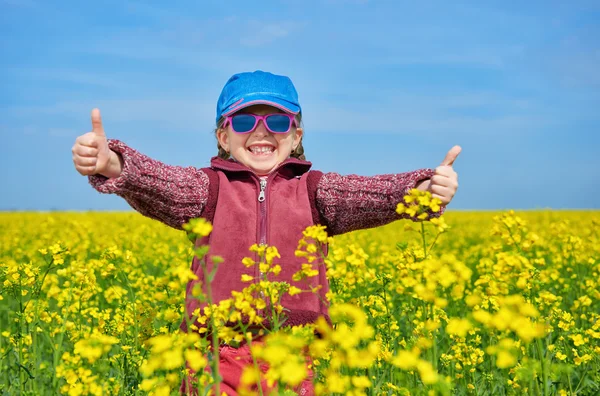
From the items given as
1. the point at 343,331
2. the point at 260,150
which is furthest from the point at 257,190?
the point at 343,331

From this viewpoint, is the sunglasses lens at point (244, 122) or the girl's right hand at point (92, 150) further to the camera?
the sunglasses lens at point (244, 122)

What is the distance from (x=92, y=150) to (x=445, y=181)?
1643mm

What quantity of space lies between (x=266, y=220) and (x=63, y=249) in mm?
1052

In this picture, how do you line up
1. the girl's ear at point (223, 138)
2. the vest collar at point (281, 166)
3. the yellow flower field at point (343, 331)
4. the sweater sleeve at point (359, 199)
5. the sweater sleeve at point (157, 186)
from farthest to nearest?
the girl's ear at point (223, 138)
the vest collar at point (281, 166)
the sweater sleeve at point (359, 199)
the sweater sleeve at point (157, 186)
the yellow flower field at point (343, 331)

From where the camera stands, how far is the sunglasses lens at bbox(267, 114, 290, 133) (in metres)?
3.55

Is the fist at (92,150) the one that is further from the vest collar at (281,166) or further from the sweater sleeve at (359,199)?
the sweater sleeve at (359,199)

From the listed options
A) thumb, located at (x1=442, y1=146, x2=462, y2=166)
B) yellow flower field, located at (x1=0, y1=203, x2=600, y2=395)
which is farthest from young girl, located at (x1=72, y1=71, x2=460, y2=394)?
yellow flower field, located at (x1=0, y1=203, x2=600, y2=395)

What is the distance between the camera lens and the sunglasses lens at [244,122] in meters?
3.56

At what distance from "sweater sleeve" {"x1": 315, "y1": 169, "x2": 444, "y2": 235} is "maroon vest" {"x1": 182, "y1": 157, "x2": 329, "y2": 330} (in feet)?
0.25

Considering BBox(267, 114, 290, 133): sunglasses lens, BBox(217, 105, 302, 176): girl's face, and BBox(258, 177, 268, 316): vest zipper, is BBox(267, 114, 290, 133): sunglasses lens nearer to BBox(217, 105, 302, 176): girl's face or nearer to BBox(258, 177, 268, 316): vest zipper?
BBox(217, 105, 302, 176): girl's face

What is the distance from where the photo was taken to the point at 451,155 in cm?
304

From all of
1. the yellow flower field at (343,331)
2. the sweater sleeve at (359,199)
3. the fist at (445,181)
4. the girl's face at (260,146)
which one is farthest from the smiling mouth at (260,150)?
the fist at (445,181)

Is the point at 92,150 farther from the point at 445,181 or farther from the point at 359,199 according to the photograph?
the point at 445,181

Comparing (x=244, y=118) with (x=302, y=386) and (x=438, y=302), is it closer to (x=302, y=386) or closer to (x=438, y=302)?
(x=302, y=386)
